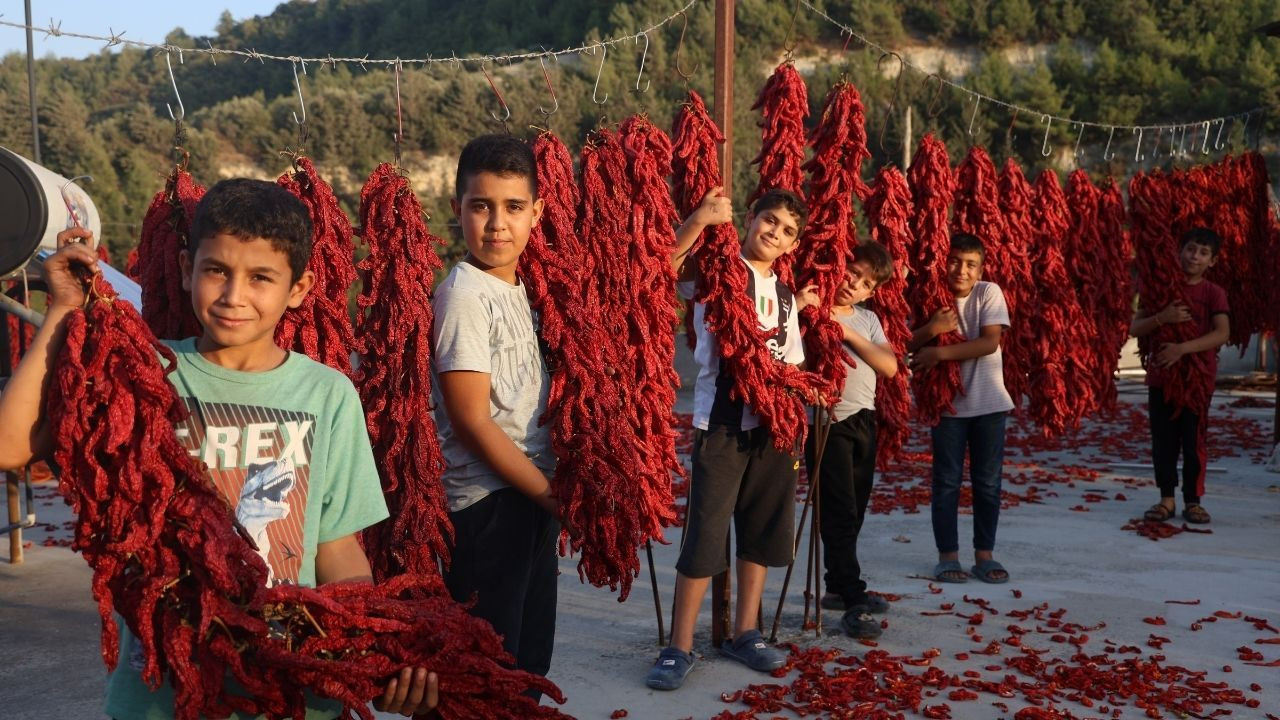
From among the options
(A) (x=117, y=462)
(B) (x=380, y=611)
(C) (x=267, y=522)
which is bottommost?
(B) (x=380, y=611)

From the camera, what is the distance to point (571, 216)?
3521 millimetres

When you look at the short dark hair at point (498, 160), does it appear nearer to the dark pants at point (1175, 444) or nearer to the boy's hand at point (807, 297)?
the boy's hand at point (807, 297)

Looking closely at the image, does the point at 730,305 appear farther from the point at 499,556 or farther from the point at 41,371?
the point at 41,371

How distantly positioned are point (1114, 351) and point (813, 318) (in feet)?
15.5

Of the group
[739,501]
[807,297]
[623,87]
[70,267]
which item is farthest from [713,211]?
[623,87]

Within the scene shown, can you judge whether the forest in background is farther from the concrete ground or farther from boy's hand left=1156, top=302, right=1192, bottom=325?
the concrete ground

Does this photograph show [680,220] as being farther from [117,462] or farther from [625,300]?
[117,462]

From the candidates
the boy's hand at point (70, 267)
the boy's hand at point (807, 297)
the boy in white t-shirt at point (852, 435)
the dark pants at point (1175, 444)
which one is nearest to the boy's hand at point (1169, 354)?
the dark pants at point (1175, 444)

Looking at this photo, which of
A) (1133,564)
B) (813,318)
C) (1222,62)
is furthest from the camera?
(1222,62)

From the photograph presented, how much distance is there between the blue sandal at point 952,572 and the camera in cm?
566

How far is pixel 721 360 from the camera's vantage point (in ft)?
13.9

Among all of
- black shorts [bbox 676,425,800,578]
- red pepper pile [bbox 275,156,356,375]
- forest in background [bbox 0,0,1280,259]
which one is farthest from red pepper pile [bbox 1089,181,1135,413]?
forest in background [bbox 0,0,1280,259]

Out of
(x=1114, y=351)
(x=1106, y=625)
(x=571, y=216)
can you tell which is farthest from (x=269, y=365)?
(x=1114, y=351)

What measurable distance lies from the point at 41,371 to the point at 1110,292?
8.19 m
